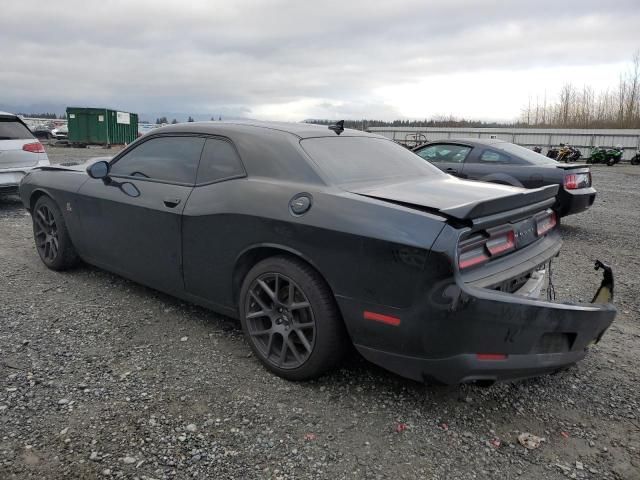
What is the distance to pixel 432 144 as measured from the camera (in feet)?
26.5

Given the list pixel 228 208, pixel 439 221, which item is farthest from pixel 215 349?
pixel 439 221

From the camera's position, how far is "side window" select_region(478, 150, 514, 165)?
7384mm

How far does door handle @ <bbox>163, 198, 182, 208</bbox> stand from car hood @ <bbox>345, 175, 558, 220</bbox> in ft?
4.28

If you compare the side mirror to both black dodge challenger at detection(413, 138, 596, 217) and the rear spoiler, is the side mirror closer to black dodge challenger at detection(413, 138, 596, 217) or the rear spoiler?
the rear spoiler

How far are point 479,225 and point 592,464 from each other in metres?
1.23

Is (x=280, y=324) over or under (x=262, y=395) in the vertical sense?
over

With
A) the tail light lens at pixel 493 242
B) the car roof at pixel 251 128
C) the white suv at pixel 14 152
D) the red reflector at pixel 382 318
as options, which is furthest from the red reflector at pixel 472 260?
the white suv at pixel 14 152

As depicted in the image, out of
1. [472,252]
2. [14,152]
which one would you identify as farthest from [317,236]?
[14,152]

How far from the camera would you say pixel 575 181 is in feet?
22.9

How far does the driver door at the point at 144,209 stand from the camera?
3.44 meters

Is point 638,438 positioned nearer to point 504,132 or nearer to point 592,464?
point 592,464

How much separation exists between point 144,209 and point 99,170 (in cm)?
72

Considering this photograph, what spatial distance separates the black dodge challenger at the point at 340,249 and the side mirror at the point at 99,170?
0.04 ft

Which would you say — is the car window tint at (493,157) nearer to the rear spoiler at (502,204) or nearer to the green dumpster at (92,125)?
the rear spoiler at (502,204)
